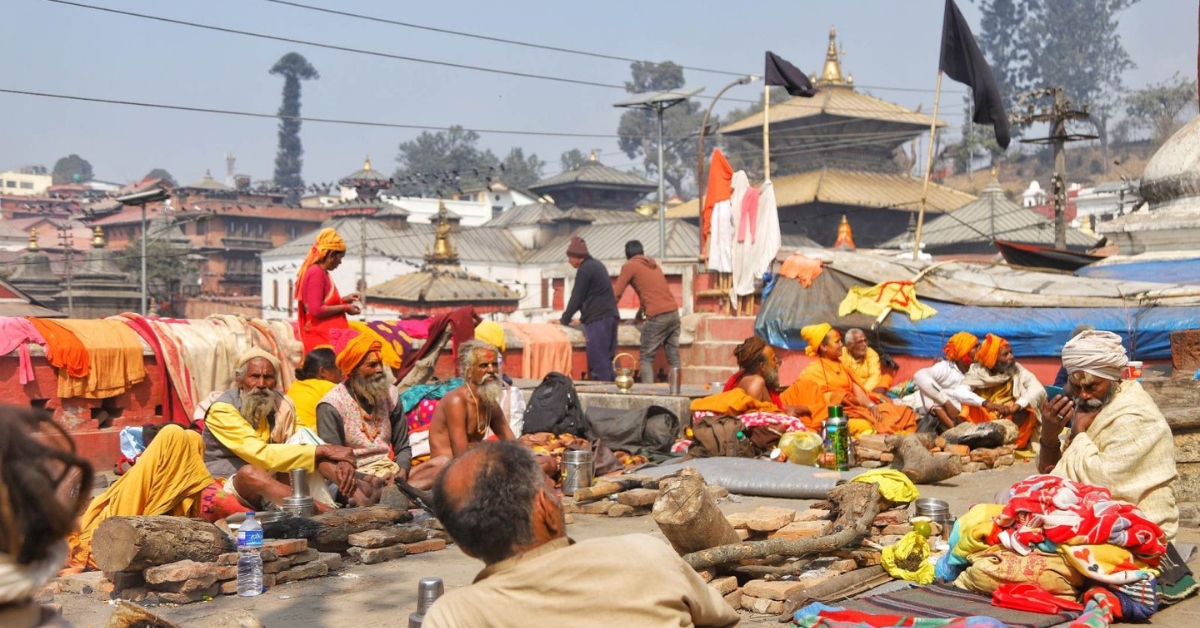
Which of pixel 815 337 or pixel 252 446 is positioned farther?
pixel 815 337

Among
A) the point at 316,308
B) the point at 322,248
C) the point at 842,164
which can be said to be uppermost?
the point at 842,164

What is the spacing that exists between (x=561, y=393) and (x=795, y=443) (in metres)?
1.85

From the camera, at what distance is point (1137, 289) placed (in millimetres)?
11180

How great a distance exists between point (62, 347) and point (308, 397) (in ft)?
7.94

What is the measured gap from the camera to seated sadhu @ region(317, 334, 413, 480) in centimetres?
682

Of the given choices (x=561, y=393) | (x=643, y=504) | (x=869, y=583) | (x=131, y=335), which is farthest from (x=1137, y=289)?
(x=131, y=335)

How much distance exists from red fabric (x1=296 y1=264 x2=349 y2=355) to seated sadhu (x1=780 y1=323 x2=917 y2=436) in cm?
365

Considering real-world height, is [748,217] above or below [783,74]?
below

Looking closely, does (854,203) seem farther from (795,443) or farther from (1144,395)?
(1144,395)

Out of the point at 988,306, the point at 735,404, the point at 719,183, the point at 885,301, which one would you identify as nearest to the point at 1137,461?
the point at 735,404

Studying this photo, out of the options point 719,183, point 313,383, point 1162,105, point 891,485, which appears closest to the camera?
point 891,485

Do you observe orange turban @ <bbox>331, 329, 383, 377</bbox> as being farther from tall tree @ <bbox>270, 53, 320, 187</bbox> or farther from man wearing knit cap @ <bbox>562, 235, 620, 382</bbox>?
tall tree @ <bbox>270, 53, 320, 187</bbox>

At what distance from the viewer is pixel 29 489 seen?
1805 millimetres

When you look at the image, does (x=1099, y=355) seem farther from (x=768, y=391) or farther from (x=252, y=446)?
(x=768, y=391)
